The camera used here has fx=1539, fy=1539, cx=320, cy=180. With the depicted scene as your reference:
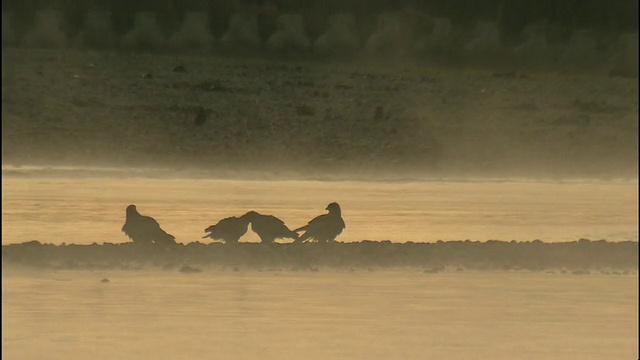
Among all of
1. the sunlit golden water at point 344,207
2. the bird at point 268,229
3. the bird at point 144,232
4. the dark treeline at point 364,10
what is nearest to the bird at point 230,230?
the bird at point 268,229

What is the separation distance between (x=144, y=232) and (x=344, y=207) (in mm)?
3626

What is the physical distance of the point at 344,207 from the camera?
13.1 m

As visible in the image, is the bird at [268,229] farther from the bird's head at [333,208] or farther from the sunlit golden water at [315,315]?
the sunlit golden water at [315,315]

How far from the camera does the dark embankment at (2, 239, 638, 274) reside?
9.23 metres

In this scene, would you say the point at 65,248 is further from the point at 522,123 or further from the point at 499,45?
the point at 499,45

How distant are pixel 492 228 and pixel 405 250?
2.05 metres

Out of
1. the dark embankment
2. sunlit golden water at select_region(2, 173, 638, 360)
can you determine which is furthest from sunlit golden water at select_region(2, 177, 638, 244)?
the dark embankment

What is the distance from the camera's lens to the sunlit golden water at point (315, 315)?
22.2ft

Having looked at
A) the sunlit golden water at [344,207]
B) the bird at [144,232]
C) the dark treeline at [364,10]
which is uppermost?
the dark treeline at [364,10]

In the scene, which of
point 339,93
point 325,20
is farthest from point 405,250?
point 325,20

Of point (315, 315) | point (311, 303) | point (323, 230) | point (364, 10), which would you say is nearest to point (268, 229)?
point (323, 230)

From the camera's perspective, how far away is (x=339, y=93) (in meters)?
19.9

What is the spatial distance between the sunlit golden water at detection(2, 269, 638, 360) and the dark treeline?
34.2 feet

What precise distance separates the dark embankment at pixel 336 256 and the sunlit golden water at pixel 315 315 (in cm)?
23
